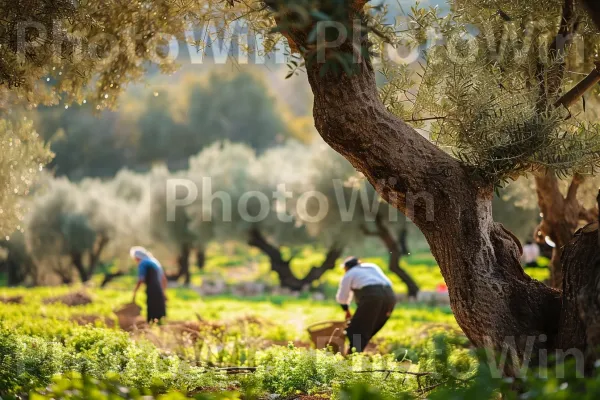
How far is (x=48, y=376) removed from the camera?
5367 mm

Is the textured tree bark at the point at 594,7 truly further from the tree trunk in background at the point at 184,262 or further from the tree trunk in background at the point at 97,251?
the tree trunk in background at the point at 97,251

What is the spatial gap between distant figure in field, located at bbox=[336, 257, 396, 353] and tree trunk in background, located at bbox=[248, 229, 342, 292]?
49.7 ft

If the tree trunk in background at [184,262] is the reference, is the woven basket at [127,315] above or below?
below

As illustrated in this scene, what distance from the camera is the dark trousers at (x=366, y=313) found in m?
9.55

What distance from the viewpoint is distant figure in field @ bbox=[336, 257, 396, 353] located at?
31.5 feet

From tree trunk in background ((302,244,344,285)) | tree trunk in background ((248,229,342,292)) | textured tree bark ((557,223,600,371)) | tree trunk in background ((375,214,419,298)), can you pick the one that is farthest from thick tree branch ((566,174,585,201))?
tree trunk in background ((248,229,342,292))

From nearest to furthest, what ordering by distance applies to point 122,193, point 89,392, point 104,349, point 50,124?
point 89,392, point 104,349, point 122,193, point 50,124

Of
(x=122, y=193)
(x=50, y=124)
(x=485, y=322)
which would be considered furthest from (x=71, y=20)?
(x=50, y=124)

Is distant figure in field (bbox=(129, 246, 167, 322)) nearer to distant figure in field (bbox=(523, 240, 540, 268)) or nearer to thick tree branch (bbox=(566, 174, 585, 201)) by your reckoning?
thick tree branch (bbox=(566, 174, 585, 201))

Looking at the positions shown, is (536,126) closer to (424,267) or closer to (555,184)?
(555,184)

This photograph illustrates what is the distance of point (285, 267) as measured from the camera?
27109mm

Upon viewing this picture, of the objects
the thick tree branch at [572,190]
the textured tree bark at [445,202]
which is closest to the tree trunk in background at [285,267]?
the thick tree branch at [572,190]

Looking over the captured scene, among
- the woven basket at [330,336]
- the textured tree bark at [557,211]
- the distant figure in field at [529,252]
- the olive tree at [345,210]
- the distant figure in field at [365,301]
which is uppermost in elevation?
the olive tree at [345,210]

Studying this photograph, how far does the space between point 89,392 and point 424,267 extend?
27.8 meters
